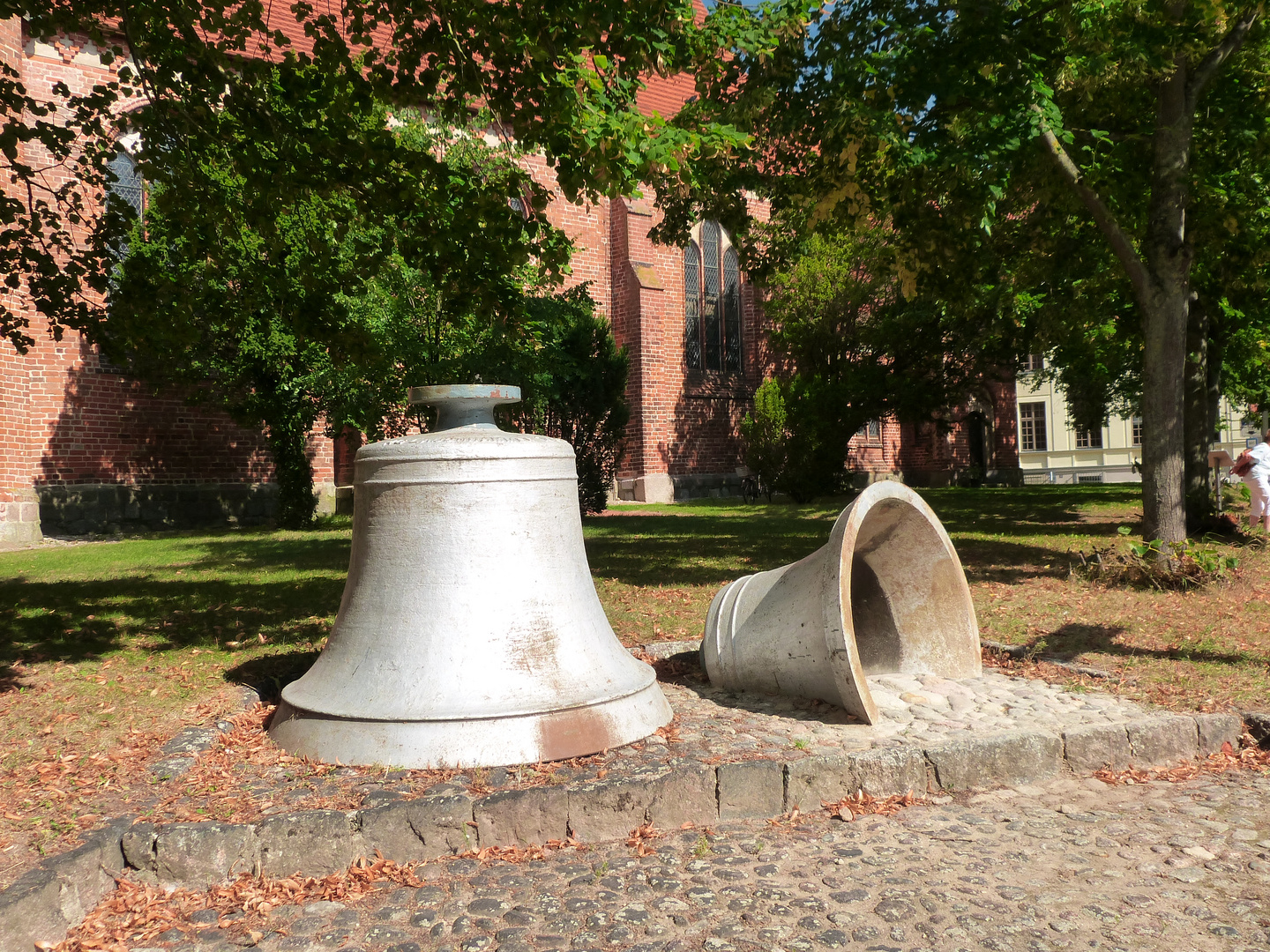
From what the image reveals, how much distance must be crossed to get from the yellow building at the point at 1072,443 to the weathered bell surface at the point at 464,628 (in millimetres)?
43381

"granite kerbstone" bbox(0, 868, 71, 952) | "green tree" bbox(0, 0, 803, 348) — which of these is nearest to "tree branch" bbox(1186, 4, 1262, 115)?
"green tree" bbox(0, 0, 803, 348)

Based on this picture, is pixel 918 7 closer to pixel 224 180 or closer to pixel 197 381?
pixel 224 180

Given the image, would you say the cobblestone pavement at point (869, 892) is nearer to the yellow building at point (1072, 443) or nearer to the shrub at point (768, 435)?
the shrub at point (768, 435)

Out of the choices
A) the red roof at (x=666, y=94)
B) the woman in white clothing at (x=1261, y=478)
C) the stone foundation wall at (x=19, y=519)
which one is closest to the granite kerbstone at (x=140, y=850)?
the woman in white clothing at (x=1261, y=478)

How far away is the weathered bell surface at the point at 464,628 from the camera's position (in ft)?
12.9

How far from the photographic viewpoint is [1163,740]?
4309mm

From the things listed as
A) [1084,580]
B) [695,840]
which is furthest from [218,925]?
[1084,580]

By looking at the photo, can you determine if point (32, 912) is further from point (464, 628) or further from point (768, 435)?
point (768, 435)

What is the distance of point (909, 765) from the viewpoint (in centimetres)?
393

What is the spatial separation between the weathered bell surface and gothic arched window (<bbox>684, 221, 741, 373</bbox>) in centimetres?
1971

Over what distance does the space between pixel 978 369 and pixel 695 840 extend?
823 inches

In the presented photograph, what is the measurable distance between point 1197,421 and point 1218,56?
5.98 m

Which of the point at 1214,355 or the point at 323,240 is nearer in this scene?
the point at 323,240

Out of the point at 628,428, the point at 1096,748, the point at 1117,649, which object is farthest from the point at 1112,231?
the point at 628,428
